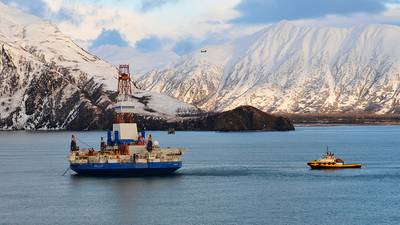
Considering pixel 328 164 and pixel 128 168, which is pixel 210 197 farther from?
pixel 328 164

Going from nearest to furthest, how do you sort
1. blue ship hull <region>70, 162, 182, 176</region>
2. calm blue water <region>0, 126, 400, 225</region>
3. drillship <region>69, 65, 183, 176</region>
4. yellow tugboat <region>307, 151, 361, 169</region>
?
1. calm blue water <region>0, 126, 400, 225</region>
2. blue ship hull <region>70, 162, 182, 176</region>
3. drillship <region>69, 65, 183, 176</region>
4. yellow tugboat <region>307, 151, 361, 169</region>

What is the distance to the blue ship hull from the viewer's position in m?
143

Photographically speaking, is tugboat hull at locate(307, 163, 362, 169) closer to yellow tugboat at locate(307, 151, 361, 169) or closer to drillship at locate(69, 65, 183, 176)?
yellow tugboat at locate(307, 151, 361, 169)

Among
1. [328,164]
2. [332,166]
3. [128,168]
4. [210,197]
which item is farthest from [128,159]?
[332,166]

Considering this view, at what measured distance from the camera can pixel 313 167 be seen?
16300 centimetres

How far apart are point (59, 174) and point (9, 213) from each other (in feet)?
160

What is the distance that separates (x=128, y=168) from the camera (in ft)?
469

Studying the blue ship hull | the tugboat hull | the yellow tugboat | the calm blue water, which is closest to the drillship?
the blue ship hull

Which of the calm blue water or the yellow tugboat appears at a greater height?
the yellow tugboat

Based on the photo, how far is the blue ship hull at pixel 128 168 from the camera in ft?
470

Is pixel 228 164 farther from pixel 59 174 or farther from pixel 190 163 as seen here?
pixel 59 174

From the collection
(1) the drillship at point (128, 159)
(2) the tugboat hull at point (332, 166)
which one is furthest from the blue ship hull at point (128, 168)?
(2) the tugboat hull at point (332, 166)

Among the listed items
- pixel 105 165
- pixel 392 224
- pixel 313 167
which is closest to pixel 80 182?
pixel 105 165

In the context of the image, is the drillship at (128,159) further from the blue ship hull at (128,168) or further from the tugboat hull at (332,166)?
the tugboat hull at (332,166)
